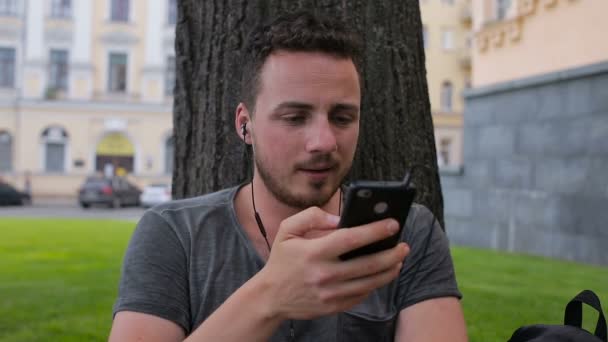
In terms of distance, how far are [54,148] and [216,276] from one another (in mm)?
37279

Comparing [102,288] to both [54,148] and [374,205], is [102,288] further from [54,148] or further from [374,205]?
[54,148]

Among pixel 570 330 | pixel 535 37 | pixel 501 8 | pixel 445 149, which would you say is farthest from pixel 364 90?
pixel 445 149

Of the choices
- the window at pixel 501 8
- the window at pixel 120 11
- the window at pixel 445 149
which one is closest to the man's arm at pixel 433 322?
the window at pixel 501 8

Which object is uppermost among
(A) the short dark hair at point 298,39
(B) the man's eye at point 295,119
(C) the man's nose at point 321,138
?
(A) the short dark hair at point 298,39

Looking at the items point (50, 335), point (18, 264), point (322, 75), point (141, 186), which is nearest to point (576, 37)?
point (18, 264)

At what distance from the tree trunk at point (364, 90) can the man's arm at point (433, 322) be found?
132cm

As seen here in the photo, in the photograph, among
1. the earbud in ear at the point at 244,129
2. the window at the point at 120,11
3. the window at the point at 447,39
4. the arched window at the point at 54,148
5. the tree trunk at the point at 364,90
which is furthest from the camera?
the window at the point at 447,39

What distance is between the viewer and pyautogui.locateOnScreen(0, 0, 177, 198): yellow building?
3719cm

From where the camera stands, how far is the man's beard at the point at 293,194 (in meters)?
2.28

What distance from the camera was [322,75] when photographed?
224cm

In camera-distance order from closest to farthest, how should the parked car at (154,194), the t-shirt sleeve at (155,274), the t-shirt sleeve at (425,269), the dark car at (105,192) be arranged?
1. the t-shirt sleeve at (155,274)
2. the t-shirt sleeve at (425,269)
3. the dark car at (105,192)
4. the parked car at (154,194)

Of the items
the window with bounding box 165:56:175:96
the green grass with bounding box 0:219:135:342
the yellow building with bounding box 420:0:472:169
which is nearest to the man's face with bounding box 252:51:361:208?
the green grass with bounding box 0:219:135:342

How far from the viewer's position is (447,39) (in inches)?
1732

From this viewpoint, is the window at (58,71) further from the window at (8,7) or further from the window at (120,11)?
the window at (120,11)
